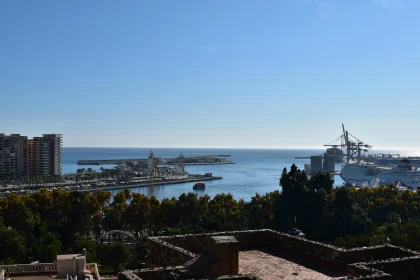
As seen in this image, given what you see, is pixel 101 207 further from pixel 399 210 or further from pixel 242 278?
pixel 242 278

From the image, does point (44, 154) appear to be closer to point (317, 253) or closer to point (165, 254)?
point (165, 254)

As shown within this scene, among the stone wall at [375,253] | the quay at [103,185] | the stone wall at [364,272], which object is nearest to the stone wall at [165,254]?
the stone wall at [364,272]

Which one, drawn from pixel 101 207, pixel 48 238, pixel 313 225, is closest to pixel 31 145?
pixel 101 207

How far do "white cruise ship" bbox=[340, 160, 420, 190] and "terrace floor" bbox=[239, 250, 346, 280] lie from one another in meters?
72.8

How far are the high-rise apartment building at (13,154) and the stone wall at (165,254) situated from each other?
84.9 m

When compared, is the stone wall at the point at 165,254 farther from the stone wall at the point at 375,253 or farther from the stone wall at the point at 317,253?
the stone wall at the point at 375,253

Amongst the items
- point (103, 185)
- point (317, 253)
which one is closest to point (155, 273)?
point (317, 253)

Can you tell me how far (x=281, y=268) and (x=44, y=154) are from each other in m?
90.4

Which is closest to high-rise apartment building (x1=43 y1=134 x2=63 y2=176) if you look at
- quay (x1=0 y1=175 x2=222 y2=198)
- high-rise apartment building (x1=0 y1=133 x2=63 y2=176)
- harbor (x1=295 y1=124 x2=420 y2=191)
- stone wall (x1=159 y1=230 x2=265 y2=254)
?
high-rise apartment building (x1=0 y1=133 x2=63 y2=176)

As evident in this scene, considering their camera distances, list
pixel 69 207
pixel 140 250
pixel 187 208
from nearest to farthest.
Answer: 1. pixel 140 250
2. pixel 69 207
3. pixel 187 208

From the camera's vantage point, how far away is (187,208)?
30.4m

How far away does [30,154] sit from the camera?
8931 centimetres

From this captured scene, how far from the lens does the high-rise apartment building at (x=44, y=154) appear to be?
88.6 m

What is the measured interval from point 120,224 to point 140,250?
822 centimetres
